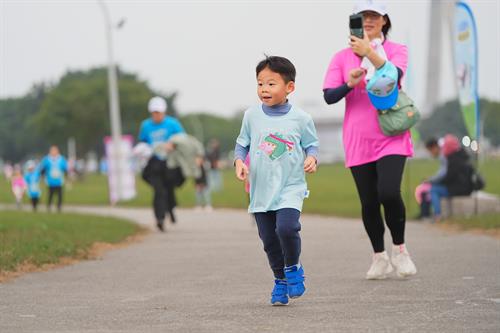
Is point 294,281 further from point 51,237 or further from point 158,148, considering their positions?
point 158,148

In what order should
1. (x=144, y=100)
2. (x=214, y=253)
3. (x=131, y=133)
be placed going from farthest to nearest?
(x=131, y=133), (x=144, y=100), (x=214, y=253)

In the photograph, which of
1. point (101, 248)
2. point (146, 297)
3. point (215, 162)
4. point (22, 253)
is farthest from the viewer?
point (215, 162)

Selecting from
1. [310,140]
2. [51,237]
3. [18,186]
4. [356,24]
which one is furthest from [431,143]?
[18,186]

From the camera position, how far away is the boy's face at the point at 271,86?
6824 mm

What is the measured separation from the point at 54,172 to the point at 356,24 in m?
19.2

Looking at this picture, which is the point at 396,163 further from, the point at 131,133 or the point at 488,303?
the point at 131,133

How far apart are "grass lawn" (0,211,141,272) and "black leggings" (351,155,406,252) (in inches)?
126

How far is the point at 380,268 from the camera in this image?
27.0 ft

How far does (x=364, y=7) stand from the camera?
26.1ft

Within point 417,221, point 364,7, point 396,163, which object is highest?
point 364,7

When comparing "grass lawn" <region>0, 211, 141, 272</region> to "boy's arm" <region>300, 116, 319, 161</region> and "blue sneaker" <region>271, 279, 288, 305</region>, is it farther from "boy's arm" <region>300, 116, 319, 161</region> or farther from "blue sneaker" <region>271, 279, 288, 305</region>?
"boy's arm" <region>300, 116, 319, 161</region>

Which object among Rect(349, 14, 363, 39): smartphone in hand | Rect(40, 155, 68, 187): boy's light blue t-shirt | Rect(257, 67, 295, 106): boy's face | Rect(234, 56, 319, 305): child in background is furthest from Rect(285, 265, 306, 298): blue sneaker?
Rect(40, 155, 68, 187): boy's light blue t-shirt

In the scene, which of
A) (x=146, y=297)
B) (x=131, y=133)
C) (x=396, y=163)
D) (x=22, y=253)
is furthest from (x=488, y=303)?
(x=131, y=133)

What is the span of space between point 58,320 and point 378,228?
2891 millimetres
